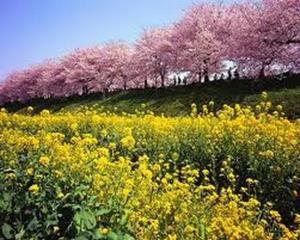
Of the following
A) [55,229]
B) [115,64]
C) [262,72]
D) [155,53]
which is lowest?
[115,64]

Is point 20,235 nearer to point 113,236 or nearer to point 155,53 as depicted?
point 113,236

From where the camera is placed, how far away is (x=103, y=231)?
16.3 feet

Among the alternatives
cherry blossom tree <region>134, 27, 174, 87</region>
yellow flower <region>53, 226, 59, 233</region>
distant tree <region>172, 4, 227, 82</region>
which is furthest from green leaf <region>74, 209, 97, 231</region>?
cherry blossom tree <region>134, 27, 174, 87</region>

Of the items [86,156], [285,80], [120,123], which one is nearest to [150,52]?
[285,80]

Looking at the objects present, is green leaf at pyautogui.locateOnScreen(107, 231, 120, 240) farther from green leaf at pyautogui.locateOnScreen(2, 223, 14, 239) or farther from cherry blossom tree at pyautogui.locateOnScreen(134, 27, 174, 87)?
cherry blossom tree at pyautogui.locateOnScreen(134, 27, 174, 87)

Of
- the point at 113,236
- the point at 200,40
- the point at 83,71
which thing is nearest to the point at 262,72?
the point at 200,40

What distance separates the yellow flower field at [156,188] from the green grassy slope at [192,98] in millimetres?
9319

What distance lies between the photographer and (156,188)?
23.4ft

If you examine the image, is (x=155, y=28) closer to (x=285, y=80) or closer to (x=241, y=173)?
(x=285, y=80)

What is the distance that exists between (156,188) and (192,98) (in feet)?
75.4

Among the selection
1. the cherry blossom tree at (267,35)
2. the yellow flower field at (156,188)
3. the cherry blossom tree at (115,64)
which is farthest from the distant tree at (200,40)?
the yellow flower field at (156,188)

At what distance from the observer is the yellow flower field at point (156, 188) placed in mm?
5230

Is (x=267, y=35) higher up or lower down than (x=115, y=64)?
higher up

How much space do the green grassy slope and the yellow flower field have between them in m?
9.32
